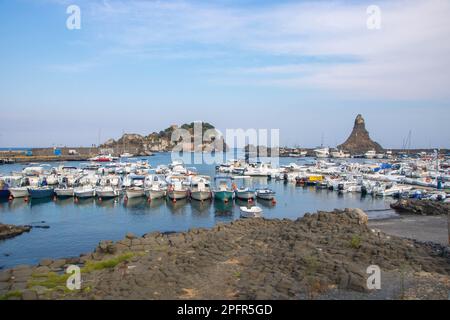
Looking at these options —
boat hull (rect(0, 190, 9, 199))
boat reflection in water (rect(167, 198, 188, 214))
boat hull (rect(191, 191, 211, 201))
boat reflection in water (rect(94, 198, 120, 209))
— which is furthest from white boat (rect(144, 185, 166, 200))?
boat hull (rect(0, 190, 9, 199))

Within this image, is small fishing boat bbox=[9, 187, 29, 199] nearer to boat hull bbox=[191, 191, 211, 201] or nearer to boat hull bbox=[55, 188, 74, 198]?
boat hull bbox=[55, 188, 74, 198]

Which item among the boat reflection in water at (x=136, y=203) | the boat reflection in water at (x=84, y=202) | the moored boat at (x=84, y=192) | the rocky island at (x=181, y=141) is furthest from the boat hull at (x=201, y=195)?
the rocky island at (x=181, y=141)

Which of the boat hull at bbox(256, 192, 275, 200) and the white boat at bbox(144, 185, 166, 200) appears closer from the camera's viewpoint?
the white boat at bbox(144, 185, 166, 200)

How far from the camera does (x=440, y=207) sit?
92.3ft

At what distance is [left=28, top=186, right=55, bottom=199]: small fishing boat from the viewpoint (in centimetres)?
3662

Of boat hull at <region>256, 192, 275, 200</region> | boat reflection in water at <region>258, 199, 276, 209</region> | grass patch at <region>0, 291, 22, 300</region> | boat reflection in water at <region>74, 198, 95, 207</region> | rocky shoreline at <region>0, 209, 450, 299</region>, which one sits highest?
rocky shoreline at <region>0, 209, 450, 299</region>

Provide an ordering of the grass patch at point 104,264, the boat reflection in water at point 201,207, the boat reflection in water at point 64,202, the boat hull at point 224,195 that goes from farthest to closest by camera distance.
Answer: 1. the boat hull at point 224,195
2. the boat reflection in water at point 64,202
3. the boat reflection in water at point 201,207
4. the grass patch at point 104,264

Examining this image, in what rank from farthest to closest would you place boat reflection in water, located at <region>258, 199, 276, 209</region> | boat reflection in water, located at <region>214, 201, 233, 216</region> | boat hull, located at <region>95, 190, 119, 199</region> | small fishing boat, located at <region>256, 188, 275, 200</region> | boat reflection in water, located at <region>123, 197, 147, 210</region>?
1. small fishing boat, located at <region>256, 188, 275, 200</region>
2. boat hull, located at <region>95, 190, 119, 199</region>
3. boat reflection in water, located at <region>258, 199, 276, 209</region>
4. boat reflection in water, located at <region>123, 197, 147, 210</region>
5. boat reflection in water, located at <region>214, 201, 233, 216</region>

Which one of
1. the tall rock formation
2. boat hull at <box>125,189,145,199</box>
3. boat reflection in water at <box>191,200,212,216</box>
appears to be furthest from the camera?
the tall rock formation

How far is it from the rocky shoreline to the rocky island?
12170cm

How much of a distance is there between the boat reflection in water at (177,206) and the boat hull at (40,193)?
11744 millimetres

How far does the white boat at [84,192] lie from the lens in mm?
36344

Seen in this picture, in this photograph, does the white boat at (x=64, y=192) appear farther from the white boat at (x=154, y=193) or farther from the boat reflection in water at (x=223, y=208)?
the boat reflection in water at (x=223, y=208)
